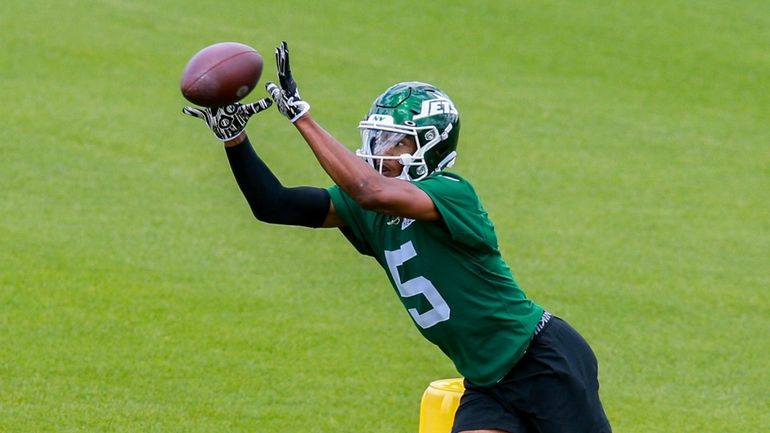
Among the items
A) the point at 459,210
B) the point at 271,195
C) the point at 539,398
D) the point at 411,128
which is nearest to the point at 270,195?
the point at 271,195

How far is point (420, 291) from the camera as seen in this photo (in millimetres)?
5711

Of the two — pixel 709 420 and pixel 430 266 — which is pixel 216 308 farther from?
pixel 430 266

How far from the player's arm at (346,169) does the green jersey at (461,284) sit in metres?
0.21

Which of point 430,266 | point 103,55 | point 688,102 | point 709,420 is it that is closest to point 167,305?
point 709,420

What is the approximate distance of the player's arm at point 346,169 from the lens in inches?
208

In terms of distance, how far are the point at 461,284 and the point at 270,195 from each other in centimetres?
99

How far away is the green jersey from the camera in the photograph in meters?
5.63

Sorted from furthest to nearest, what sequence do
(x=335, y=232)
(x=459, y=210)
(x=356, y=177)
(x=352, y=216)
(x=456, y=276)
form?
(x=335, y=232) < (x=352, y=216) < (x=456, y=276) < (x=459, y=210) < (x=356, y=177)

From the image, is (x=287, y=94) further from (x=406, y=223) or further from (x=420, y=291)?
(x=420, y=291)

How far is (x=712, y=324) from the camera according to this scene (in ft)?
35.3

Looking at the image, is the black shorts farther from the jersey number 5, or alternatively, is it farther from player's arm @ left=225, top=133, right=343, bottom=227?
player's arm @ left=225, top=133, right=343, bottom=227

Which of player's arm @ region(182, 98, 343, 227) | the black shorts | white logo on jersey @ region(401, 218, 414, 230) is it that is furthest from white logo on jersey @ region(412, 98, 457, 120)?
the black shorts

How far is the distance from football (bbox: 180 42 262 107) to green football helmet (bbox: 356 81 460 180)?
553mm

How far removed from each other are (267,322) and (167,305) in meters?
0.84
